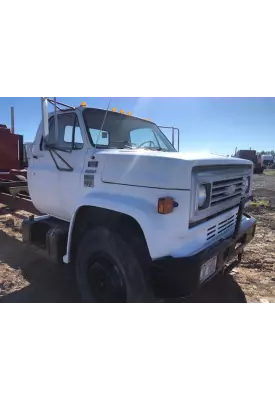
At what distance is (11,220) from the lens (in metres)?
6.33

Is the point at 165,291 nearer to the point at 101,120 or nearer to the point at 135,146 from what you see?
the point at 135,146

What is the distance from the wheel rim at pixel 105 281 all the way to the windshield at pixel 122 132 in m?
1.24

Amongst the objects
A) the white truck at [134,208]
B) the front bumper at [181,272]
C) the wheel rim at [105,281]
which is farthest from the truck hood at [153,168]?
the wheel rim at [105,281]

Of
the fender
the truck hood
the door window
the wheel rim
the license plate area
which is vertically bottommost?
the wheel rim

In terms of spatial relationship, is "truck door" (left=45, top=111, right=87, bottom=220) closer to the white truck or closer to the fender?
the white truck

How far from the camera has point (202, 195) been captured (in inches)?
83.7

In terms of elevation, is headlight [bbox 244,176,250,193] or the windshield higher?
the windshield

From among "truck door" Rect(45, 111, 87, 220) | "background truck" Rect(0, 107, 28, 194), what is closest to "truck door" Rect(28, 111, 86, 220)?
"truck door" Rect(45, 111, 87, 220)

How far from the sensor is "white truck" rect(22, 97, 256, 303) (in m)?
2.00

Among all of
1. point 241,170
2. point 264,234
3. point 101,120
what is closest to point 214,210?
point 241,170

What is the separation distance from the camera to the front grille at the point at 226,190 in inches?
89.9

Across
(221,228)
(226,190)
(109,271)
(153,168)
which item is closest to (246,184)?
(226,190)

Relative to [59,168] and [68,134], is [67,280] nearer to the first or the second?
[59,168]

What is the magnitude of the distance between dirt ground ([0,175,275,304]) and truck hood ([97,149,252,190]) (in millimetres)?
1520
